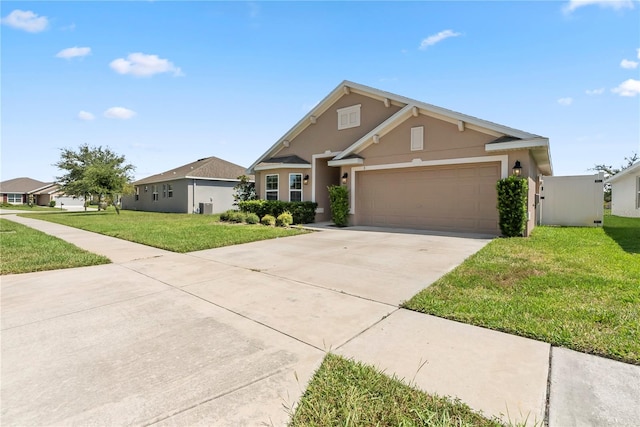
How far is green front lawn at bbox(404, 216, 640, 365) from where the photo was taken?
2957mm

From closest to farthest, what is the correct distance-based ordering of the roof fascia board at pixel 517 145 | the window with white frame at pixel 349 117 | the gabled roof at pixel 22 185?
the roof fascia board at pixel 517 145 < the window with white frame at pixel 349 117 < the gabled roof at pixel 22 185

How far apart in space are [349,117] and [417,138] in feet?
15.2

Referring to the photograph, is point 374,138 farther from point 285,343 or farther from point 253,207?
point 285,343

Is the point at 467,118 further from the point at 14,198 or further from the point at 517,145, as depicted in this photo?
the point at 14,198

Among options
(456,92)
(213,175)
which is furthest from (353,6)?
(213,175)

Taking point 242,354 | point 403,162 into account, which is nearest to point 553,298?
point 242,354

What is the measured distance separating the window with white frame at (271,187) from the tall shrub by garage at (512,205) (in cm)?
1085

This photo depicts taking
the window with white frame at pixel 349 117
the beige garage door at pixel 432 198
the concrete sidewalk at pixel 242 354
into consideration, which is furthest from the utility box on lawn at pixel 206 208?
the concrete sidewalk at pixel 242 354

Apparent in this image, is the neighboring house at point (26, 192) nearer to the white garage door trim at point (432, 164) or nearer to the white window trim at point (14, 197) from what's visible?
the white window trim at point (14, 197)

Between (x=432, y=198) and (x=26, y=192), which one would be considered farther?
(x=26, y=192)

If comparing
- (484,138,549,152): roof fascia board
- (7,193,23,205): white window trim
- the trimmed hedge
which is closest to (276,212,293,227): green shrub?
the trimmed hedge

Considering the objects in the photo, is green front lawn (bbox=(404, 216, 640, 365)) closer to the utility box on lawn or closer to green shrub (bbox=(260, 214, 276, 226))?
green shrub (bbox=(260, 214, 276, 226))

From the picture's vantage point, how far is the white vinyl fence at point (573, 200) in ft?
43.4

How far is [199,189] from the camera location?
24.7m
